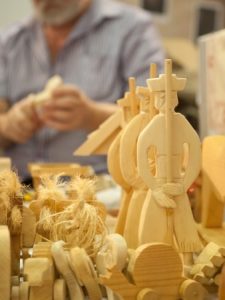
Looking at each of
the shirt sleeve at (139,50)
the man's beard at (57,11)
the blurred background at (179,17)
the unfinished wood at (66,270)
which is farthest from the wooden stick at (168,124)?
the blurred background at (179,17)

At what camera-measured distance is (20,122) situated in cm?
136

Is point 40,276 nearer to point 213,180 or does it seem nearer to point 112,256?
Answer: point 112,256

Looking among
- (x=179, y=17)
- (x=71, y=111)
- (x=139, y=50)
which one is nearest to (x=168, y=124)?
(x=71, y=111)

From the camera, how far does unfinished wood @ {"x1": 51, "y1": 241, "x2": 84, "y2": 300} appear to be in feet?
1.73

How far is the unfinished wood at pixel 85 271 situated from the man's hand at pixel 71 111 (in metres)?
0.69

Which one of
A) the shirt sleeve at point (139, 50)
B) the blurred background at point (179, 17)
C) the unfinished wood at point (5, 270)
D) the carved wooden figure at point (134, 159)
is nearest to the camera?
the unfinished wood at point (5, 270)

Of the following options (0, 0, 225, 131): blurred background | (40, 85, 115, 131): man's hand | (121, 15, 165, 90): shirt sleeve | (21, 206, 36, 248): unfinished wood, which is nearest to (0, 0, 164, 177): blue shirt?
(121, 15, 165, 90): shirt sleeve

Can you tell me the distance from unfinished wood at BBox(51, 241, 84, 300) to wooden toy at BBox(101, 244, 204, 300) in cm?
3

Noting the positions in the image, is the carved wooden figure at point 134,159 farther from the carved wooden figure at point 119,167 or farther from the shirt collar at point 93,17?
the shirt collar at point 93,17

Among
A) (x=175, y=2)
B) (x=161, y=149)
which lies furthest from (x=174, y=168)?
(x=175, y=2)

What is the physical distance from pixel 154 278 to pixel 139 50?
1.05 m

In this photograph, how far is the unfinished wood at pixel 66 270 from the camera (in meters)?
0.53

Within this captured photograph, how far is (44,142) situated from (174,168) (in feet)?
3.14

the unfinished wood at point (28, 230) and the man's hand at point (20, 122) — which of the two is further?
the man's hand at point (20, 122)
